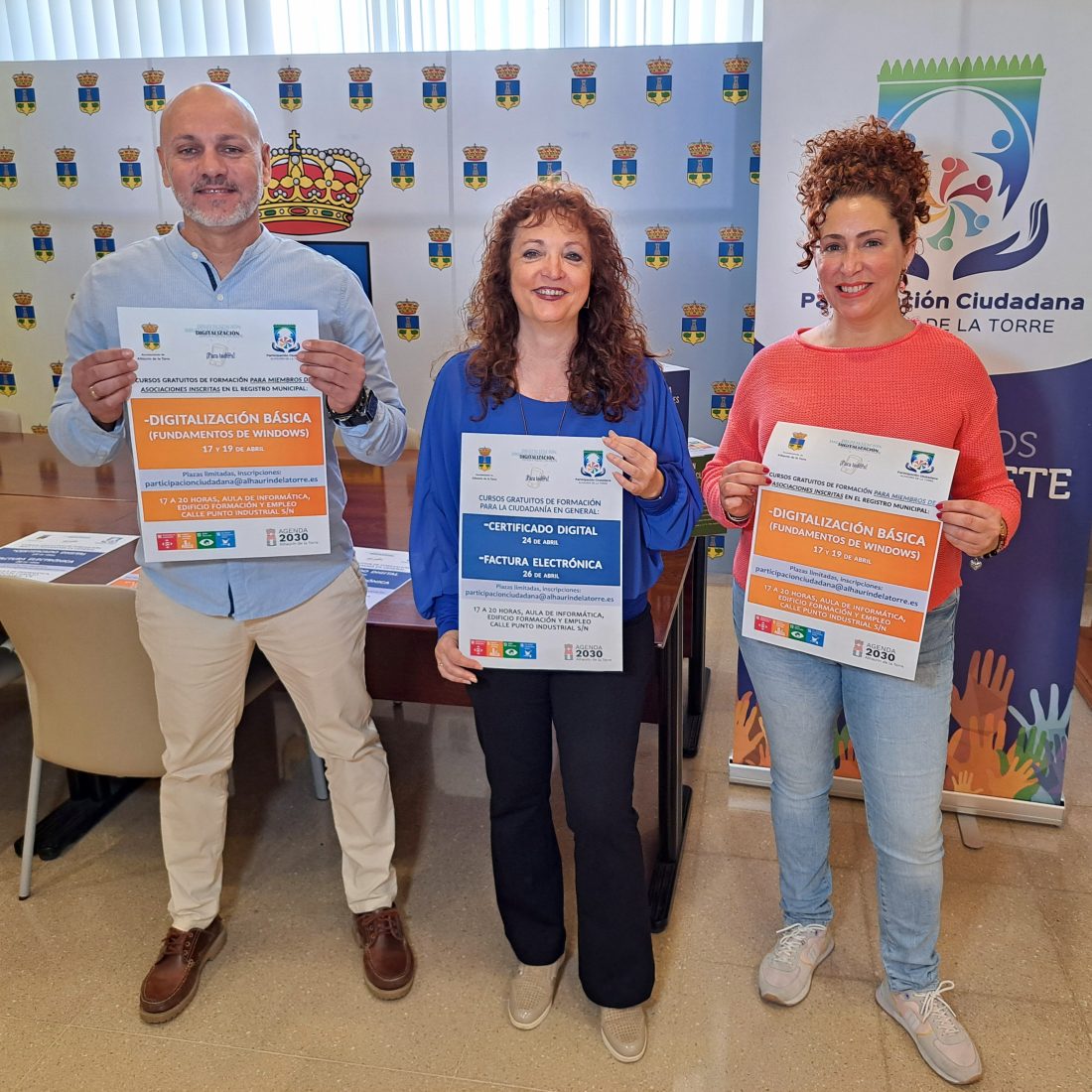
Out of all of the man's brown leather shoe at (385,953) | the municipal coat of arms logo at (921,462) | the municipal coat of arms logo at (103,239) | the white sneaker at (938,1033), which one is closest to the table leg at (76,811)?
the man's brown leather shoe at (385,953)

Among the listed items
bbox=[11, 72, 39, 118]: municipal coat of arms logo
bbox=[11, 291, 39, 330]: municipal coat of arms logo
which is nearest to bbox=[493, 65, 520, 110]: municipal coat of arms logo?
bbox=[11, 72, 39, 118]: municipal coat of arms logo

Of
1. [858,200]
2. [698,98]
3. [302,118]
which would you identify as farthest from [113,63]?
[858,200]

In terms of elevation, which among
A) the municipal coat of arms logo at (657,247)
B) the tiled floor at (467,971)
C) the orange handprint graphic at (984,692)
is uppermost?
the municipal coat of arms logo at (657,247)

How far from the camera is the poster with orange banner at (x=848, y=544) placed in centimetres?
166

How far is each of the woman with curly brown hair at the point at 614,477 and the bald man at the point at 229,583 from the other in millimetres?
266

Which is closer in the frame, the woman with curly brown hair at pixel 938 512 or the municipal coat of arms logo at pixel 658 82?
the woman with curly brown hair at pixel 938 512

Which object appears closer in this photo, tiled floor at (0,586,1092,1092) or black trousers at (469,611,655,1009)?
black trousers at (469,611,655,1009)

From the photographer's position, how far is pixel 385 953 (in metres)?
2.08

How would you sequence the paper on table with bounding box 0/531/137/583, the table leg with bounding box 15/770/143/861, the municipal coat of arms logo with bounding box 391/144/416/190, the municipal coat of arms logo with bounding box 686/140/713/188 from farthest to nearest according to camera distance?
the municipal coat of arms logo with bounding box 391/144/416/190, the municipal coat of arms logo with bounding box 686/140/713/188, the table leg with bounding box 15/770/143/861, the paper on table with bounding box 0/531/137/583

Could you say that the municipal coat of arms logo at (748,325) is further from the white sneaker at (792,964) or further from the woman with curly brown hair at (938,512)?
the white sneaker at (792,964)

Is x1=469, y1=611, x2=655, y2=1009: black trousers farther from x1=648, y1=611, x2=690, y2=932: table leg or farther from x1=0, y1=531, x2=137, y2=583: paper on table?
x1=0, y1=531, x2=137, y2=583: paper on table

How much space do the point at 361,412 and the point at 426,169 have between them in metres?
3.10

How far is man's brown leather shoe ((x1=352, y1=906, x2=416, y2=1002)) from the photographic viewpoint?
205 cm

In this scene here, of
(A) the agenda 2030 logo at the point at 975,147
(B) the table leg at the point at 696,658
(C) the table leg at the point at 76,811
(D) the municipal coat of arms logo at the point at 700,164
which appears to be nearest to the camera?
(A) the agenda 2030 logo at the point at 975,147
